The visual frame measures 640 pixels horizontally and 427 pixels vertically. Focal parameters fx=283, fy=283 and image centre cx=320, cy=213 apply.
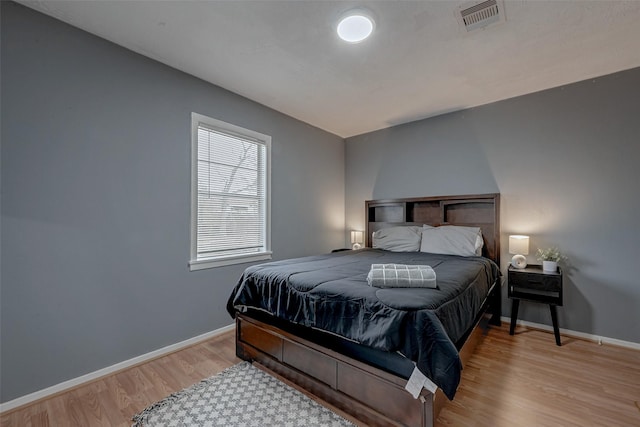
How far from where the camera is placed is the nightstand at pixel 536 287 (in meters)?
2.69

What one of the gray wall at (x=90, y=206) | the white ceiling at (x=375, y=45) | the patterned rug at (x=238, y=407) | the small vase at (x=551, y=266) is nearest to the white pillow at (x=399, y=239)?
the small vase at (x=551, y=266)

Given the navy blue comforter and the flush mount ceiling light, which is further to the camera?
the flush mount ceiling light

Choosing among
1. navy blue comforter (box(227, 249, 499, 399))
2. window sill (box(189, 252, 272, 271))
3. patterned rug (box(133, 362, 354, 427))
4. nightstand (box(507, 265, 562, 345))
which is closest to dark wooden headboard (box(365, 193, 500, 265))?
nightstand (box(507, 265, 562, 345))

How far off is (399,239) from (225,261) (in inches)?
85.8

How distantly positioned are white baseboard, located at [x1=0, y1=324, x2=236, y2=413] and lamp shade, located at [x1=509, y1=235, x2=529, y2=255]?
3.28 meters

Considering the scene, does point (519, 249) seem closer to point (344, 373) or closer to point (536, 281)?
point (536, 281)

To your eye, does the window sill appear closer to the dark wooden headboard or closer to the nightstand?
the dark wooden headboard

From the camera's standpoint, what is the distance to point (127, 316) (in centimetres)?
234

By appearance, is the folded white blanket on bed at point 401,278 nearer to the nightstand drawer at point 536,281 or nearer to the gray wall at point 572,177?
the nightstand drawer at point 536,281

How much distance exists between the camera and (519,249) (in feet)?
9.88

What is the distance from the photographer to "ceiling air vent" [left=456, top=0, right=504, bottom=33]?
1858mm

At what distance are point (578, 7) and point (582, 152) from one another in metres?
1.59

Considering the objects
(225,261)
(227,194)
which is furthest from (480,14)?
(225,261)

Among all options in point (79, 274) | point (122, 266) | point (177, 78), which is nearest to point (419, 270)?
point (122, 266)
